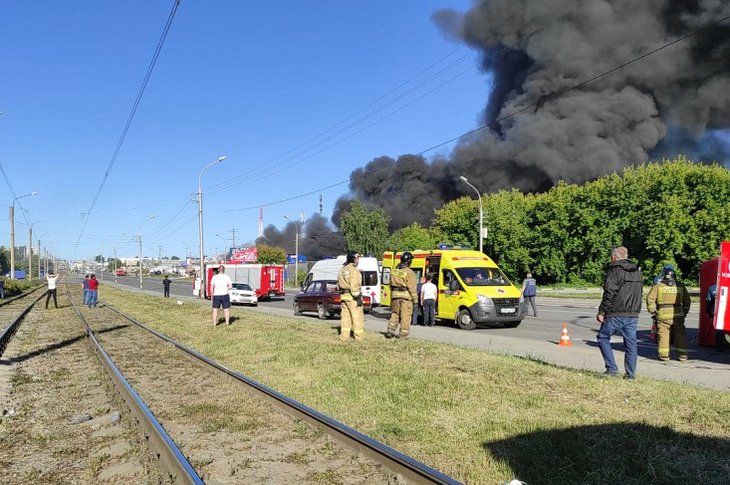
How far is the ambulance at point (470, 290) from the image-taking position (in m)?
16.8

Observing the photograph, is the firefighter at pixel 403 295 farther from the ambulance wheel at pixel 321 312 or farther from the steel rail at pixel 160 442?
the ambulance wheel at pixel 321 312

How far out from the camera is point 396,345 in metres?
11.2

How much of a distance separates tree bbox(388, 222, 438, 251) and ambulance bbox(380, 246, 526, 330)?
1718 inches

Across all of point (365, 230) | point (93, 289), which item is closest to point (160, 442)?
point (93, 289)

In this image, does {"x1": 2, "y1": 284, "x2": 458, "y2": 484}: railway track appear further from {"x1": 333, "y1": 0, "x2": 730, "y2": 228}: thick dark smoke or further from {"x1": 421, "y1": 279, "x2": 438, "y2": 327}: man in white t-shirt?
{"x1": 333, "y1": 0, "x2": 730, "y2": 228}: thick dark smoke

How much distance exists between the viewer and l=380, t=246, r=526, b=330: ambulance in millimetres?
16766

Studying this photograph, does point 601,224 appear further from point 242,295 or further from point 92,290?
point 92,290

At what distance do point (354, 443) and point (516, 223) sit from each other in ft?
168

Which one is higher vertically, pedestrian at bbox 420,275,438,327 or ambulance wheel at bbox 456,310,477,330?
pedestrian at bbox 420,275,438,327

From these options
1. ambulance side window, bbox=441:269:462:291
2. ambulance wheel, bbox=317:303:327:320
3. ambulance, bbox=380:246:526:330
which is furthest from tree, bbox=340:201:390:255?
ambulance side window, bbox=441:269:462:291

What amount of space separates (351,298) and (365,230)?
52132mm

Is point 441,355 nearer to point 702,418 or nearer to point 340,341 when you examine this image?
point 340,341

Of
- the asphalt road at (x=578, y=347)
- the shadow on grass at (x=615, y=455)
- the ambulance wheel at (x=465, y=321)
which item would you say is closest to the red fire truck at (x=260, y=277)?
the asphalt road at (x=578, y=347)

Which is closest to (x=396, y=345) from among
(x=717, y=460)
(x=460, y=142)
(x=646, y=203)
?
(x=717, y=460)
